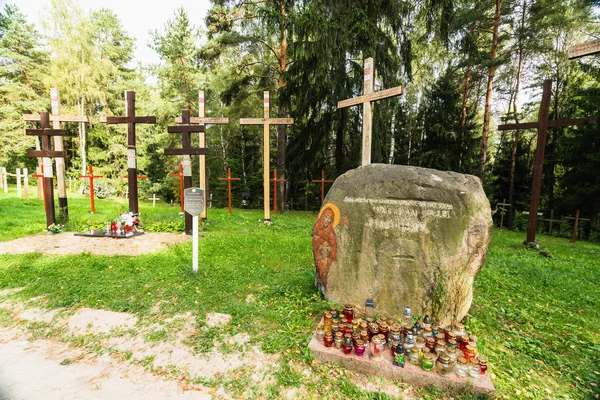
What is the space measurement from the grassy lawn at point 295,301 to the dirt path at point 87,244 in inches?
19.7

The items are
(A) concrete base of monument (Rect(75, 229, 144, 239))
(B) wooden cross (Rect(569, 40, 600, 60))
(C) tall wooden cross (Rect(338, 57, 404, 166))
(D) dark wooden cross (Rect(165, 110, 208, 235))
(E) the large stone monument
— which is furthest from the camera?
(D) dark wooden cross (Rect(165, 110, 208, 235))

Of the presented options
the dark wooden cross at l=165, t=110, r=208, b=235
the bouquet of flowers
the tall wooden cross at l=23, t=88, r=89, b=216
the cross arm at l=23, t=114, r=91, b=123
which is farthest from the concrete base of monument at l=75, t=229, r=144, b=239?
the cross arm at l=23, t=114, r=91, b=123

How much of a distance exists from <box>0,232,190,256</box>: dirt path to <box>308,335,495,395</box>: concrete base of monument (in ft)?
16.8

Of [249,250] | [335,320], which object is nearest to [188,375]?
[335,320]

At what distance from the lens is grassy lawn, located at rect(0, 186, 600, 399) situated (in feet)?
8.87

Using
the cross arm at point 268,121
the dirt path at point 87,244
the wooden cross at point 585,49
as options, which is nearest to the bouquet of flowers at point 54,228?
the dirt path at point 87,244

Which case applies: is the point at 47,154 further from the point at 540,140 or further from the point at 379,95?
the point at 540,140

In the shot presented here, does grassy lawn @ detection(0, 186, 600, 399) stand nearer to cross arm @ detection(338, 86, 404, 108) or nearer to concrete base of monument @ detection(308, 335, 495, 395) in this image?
concrete base of monument @ detection(308, 335, 495, 395)

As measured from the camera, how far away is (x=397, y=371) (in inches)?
105

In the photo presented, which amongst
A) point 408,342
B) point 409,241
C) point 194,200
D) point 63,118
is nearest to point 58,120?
point 63,118

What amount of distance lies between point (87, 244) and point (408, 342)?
7443mm

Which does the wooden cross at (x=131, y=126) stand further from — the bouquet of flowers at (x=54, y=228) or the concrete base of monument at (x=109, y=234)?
the bouquet of flowers at (x=54, y=228)

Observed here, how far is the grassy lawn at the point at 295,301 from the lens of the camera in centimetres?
270

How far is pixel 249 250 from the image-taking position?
6668 mm
